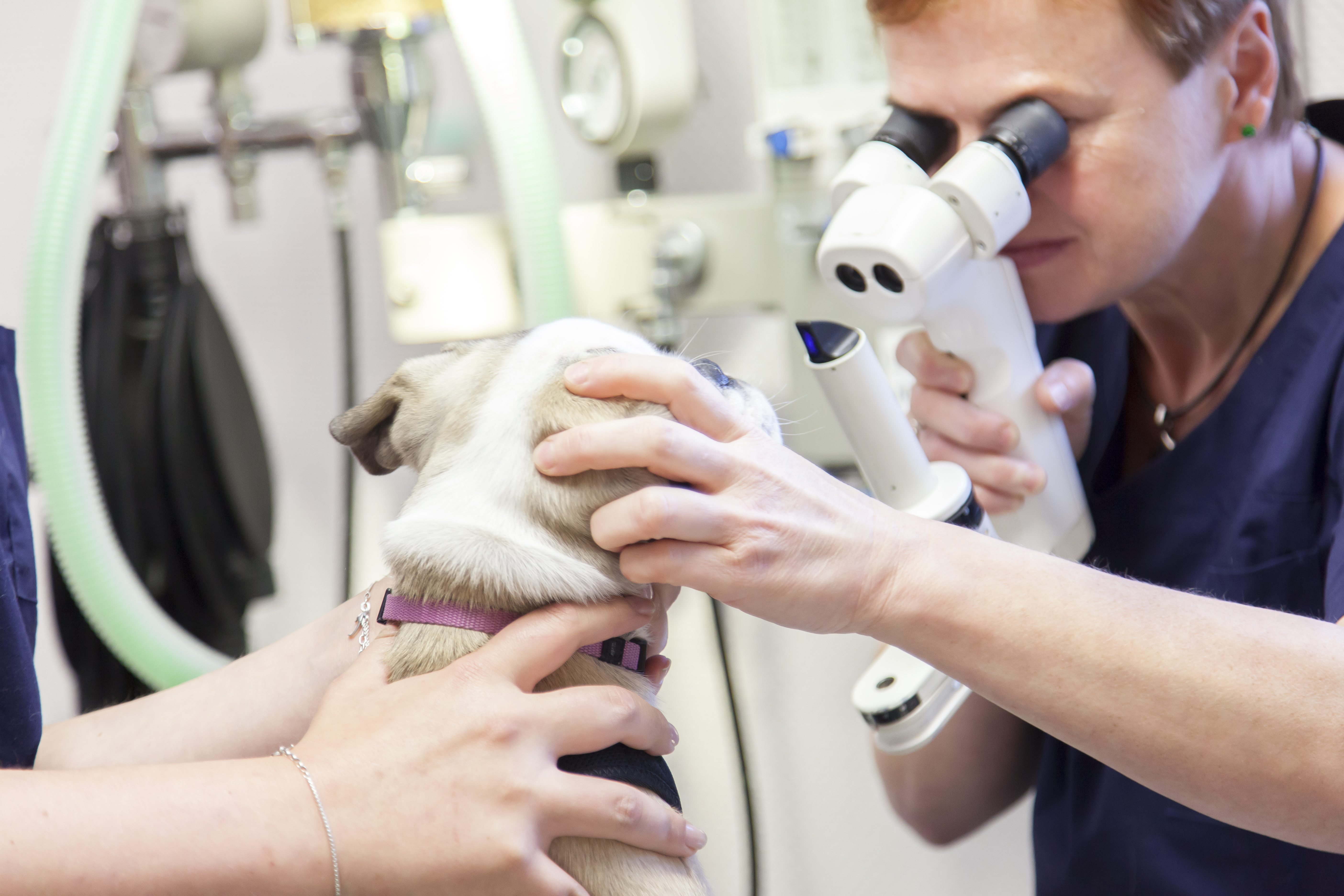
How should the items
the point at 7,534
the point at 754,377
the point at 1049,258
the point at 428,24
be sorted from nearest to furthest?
the point at 7,534
the point at 1049,258
the point at 428,24
the point at 754,377

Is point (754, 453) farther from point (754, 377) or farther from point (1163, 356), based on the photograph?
point (754, 377)

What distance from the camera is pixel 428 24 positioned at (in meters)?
1.16

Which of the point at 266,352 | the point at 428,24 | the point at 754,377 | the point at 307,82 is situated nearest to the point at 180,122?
the point at 307,82

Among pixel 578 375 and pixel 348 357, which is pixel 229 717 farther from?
pixel 348 357

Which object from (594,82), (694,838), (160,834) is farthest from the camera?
(594,82)

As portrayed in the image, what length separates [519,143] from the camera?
3.44 ft

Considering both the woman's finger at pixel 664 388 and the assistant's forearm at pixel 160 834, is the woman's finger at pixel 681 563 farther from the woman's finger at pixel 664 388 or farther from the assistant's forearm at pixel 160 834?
the assistant's forearm at pixel 160 834

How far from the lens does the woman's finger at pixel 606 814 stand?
1.83 feet

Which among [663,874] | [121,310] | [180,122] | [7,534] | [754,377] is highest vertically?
[180,122]

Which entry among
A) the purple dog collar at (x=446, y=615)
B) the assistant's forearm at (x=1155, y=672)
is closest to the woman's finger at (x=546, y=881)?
the purple dog collar at (x=446, y=615)

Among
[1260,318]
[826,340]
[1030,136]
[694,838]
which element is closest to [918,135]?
[1030,136]

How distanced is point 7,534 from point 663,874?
1.57ft

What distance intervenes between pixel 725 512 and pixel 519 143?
62cm

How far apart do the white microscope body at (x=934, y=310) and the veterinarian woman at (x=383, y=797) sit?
0.76 feet
